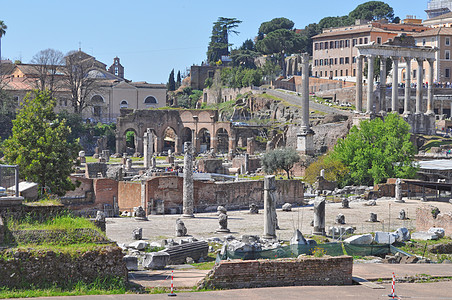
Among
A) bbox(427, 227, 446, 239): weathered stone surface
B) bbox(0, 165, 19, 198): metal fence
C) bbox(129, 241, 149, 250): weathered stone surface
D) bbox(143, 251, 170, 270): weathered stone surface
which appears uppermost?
bbox(0, 165, 19, 198): metal fence

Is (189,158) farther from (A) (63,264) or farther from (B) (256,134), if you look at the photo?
(B) (256,134)

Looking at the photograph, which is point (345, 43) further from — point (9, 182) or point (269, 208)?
point (9, 182)

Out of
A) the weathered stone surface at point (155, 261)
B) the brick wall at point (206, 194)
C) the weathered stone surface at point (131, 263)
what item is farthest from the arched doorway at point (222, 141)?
the weathered stone surface at point (131, 263)

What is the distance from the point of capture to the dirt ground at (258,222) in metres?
28.2

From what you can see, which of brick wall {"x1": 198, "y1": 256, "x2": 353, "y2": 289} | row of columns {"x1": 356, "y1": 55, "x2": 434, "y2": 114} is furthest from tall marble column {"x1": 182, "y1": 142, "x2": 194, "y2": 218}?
row of columns {"x1": 356, "y1": 55, "x2": 434, "y2": 114}

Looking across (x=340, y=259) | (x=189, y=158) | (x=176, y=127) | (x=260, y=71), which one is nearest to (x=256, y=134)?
(x=176, y=127)

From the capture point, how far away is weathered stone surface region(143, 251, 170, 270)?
1864cm

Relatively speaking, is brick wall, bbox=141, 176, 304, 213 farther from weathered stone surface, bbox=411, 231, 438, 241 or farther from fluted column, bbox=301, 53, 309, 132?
fluted column, bbox=301, 53, 309, 132

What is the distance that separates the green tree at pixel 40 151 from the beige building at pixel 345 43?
6702 centimetres

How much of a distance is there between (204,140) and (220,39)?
4844 centimetres

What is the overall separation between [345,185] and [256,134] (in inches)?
1222

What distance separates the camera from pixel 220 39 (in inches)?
5157

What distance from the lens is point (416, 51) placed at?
68625mm

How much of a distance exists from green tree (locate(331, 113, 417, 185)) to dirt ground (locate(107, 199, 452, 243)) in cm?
803
